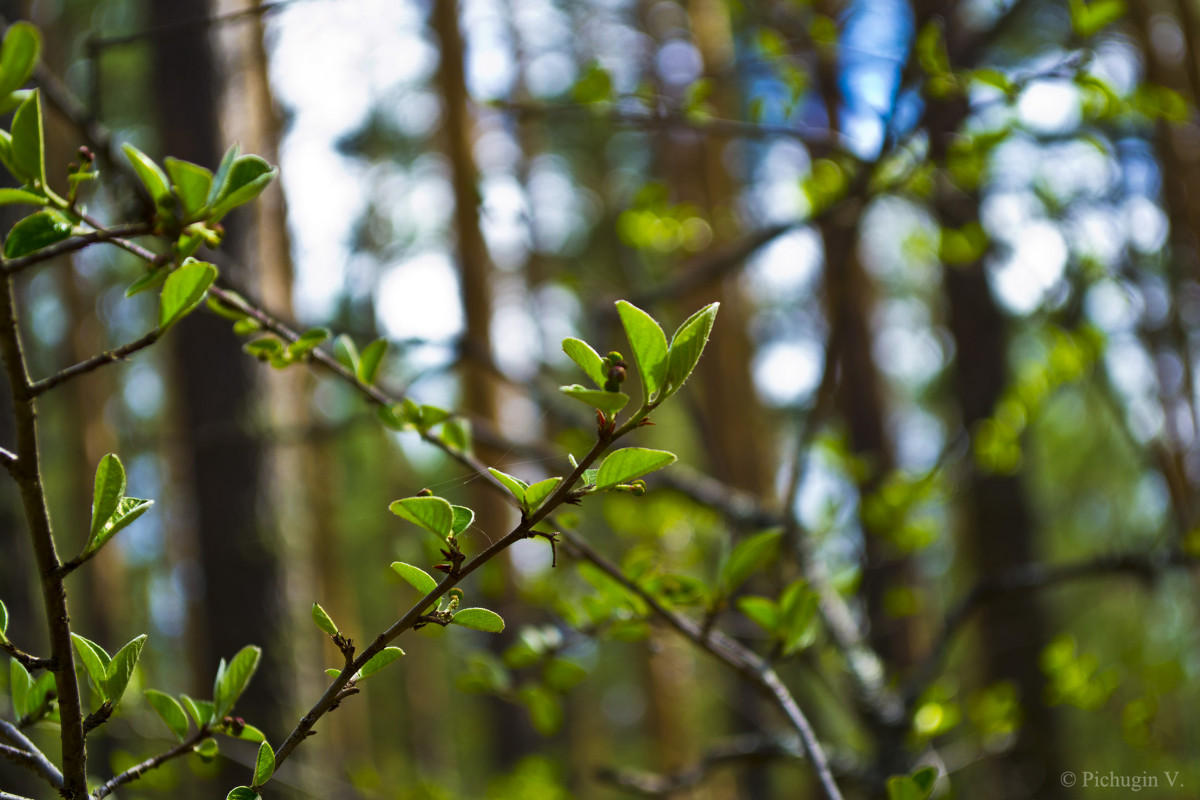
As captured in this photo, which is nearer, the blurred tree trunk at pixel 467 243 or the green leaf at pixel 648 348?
the green leaf at pixel 648 348

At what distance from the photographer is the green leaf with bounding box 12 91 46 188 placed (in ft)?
1.50

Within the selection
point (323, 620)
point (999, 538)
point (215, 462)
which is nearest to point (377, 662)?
point (323, 620)

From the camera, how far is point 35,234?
473 millimetres

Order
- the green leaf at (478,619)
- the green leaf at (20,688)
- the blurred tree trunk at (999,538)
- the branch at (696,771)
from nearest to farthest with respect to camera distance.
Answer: the green leaf at (478,619), the green leaf at (20,688), the branch at (696,771), the blurred tree trunk at (999,538)

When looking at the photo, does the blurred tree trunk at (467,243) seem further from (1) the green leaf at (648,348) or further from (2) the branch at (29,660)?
(1) the green leaf at (648,348)

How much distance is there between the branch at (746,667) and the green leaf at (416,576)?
29 centimetres

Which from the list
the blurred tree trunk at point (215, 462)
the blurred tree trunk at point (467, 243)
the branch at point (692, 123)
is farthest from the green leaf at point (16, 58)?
the blurred tree trunk at point (467, 243)

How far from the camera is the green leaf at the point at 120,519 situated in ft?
1.68

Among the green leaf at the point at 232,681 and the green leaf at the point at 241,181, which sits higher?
the green leaf at the point at 241,181

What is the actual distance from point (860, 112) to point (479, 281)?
3.71m

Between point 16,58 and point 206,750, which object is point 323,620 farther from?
point 16,58

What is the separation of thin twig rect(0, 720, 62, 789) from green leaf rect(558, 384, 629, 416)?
41 cm

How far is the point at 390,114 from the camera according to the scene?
8195 millimetres

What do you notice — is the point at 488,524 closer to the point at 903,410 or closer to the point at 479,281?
the point at 479,281
